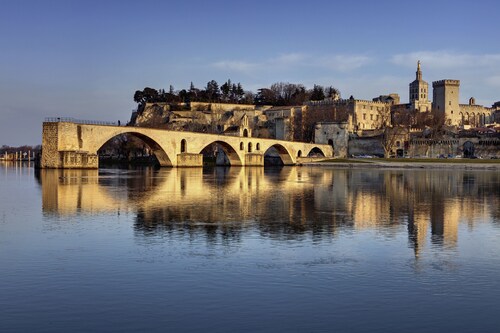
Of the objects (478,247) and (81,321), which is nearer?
(81,321)

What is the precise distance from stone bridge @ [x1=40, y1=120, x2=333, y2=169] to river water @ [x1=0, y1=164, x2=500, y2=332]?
90.6 feet

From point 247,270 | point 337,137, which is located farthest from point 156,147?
point 247,270

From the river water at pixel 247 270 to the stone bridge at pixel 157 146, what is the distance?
27621 millimetres

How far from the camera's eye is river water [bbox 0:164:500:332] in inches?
296

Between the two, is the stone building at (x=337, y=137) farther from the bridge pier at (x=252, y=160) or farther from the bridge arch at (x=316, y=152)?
the bridge pier at (x=252, y=160)

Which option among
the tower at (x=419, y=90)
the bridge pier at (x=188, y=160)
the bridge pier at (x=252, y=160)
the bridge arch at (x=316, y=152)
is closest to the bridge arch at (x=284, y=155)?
the bridge pier at (x=252, y=160)

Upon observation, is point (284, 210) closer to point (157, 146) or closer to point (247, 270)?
point (247, 270)

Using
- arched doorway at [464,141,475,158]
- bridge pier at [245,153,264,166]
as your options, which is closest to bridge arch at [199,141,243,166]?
bridge pier at [245,153,264,166]

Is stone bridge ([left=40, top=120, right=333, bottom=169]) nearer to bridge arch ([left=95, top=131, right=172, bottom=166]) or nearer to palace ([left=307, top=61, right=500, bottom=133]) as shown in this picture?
bridge arch ([left=95, top=131, right=172, bottom=166])

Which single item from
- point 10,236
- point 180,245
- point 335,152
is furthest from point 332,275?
point 335,152

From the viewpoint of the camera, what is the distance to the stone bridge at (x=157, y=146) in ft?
151

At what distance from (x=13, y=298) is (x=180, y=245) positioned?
14.9 ft

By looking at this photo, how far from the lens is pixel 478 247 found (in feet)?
41.1

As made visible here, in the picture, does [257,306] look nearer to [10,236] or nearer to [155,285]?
[155,285]
